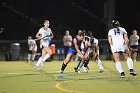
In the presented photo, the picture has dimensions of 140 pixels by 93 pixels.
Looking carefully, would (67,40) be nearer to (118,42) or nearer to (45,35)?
(45,35)

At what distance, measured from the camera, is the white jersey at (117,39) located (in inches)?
643

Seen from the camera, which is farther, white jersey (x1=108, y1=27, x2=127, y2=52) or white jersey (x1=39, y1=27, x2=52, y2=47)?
white jersey (x1=39, y1=27, x2=52, y2=47)

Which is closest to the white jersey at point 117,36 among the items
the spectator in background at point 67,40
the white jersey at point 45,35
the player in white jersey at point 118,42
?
the player in white jersey at point 118,42

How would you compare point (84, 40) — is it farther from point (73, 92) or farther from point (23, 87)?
point (73, 92)

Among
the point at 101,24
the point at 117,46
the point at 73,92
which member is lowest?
the point at 73,92

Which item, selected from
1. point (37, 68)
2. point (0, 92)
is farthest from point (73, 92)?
point (37, 68)

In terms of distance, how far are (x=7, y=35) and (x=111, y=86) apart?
103 feet

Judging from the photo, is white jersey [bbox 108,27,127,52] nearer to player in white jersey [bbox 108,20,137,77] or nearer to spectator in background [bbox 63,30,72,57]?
player in white jersey [bbox 108,20,137,77]

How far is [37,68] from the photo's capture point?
21328 millimetres

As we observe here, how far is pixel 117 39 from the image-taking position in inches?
647

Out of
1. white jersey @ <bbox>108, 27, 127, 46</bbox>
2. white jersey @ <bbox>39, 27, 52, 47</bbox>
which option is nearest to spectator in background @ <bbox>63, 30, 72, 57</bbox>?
white jersey @ <bbox>39, 27, 52, 47</bbox>

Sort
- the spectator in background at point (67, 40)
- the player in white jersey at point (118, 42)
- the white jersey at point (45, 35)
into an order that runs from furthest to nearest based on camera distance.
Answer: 1. the spectator in background at point (67, 40)
2. the white jersey at point (45, 35)
3. the player in white jersey at point (118, 42)

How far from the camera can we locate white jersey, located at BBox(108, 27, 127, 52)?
16344 millimetres

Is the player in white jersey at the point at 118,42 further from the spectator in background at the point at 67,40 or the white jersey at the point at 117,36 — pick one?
the spectator in background at the point at 67,40
